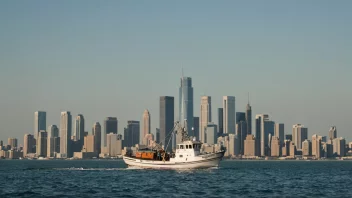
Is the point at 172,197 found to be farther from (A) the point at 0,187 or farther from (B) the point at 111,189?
(A) the point at 0,187

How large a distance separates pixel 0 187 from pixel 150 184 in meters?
23.9

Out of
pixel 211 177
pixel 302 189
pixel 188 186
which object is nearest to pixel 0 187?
pixel 188 186

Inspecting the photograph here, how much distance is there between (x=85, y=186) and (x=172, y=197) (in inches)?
872

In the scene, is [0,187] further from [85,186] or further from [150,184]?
[150,184]

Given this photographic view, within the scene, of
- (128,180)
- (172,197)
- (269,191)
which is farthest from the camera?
(128,180)

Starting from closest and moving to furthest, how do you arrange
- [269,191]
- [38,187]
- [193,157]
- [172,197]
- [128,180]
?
1. [172,197]
2. [269,191]
3. [38,187]
4. [128,180]
5. [193,157]

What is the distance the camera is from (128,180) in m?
110

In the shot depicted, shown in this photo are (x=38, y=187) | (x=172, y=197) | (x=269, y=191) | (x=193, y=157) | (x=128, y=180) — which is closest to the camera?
(x=172, y=197)

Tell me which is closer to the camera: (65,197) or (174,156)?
(65,197)

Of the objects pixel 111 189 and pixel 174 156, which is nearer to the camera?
pixel 111 189

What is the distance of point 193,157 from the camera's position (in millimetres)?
134125

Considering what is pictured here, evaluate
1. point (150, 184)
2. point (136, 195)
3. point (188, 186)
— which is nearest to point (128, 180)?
point (150, 184)

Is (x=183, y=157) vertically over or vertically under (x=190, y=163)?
over

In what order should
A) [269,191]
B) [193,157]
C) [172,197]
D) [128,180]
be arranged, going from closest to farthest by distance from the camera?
1. [172,197]
2. [269,191]
3. [128,180]
4. [193,157]
